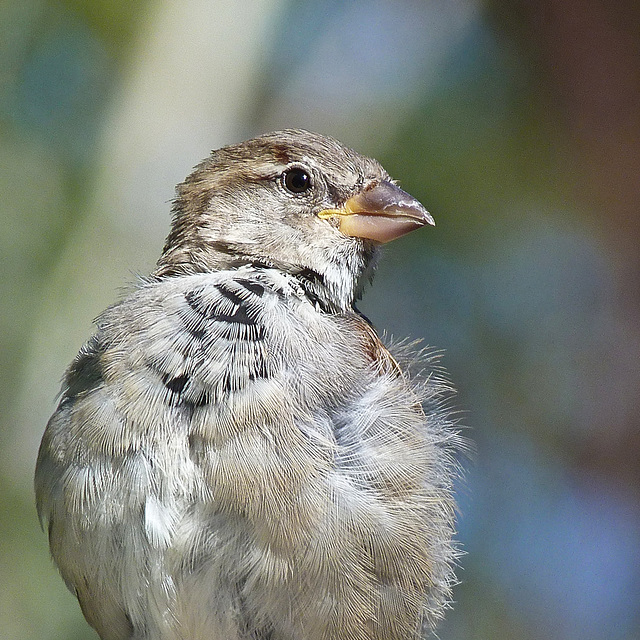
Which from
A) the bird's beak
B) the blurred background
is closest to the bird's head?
the bird's beak

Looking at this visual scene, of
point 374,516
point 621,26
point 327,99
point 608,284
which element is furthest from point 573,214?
point 374,516

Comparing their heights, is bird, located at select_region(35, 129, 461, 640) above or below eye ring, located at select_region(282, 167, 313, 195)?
below

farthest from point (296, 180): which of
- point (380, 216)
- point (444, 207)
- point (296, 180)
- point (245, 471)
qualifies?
point (444, 207)

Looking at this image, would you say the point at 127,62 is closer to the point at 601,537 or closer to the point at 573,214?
the point at 573,214

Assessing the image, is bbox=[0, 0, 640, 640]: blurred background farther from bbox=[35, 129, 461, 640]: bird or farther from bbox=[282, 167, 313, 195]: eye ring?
bbox=[35, 129, 461, 640]: bird

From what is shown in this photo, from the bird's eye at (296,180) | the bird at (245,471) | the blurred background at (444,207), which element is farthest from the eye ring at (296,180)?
the blurred background at (444,207)

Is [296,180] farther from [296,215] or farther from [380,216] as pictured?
[380,216]

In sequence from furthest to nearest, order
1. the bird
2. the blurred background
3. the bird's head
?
the blurred background → the bird's head → the bird
